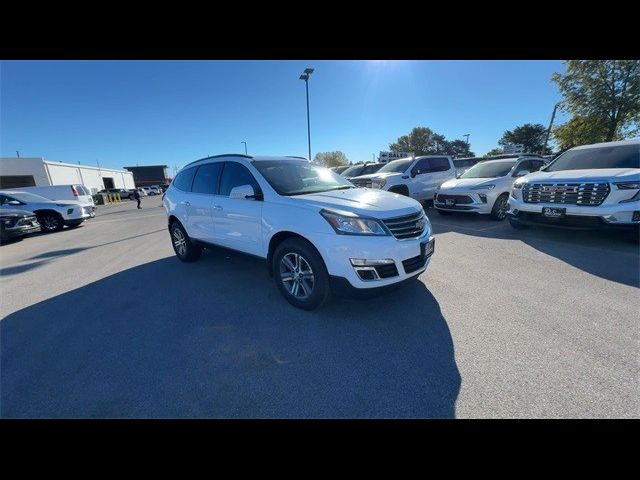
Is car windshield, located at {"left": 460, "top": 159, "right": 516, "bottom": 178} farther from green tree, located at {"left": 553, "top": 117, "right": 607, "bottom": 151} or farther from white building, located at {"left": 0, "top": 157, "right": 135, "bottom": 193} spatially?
white building, located at {"left": 0, "top": 157, "right": 135, "bottom": 193}

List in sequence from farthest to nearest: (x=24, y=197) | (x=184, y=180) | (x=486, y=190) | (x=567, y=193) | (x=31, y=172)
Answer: (x=31, y=172) < (x=24, y=197) < (x=486, y=190) < (x=184, y=180) < (x=567, y=193)

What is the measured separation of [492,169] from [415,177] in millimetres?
2320

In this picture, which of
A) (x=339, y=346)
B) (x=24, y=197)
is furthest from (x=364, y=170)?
(x=24, y=197)

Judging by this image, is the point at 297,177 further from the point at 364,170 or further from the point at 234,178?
the point at 364,170

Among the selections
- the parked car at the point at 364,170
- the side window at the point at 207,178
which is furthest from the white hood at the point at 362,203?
the parked car at the point at 364,170

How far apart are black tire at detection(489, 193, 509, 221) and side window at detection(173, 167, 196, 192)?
752 cm

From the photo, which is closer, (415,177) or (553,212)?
(553,212)

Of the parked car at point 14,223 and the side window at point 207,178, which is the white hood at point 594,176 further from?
the parked car at point 14,223

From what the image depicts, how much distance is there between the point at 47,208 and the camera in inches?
419

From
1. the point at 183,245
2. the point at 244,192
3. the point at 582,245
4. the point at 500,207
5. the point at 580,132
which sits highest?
the point at 580,132

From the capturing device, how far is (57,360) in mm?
2545

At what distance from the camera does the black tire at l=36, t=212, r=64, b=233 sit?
418 inches
